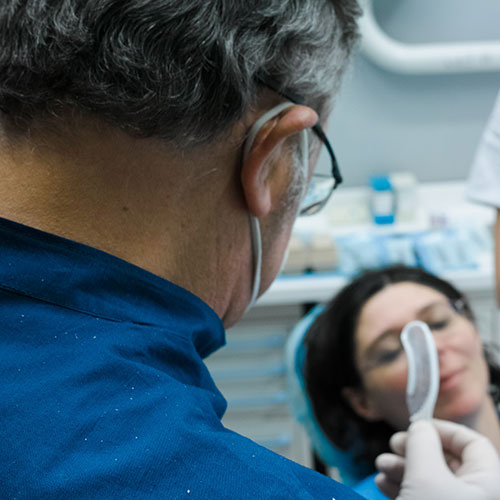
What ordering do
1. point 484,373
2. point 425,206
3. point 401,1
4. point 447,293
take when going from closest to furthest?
point 484,373 → point 447,293 → point 401,1 → point 425,206

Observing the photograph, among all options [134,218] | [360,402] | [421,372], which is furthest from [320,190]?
[360,402]

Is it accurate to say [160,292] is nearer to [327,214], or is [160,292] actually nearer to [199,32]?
[199,32]

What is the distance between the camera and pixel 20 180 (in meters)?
0.56

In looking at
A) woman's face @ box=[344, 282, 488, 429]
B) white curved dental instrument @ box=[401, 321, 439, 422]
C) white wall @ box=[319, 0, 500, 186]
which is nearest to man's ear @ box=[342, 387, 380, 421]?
woman's face @ box=[344, 282, 488, 429]

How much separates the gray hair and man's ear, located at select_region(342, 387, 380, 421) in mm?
1101

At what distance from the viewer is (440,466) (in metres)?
0.87

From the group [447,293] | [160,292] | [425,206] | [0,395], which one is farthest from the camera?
[425,206]

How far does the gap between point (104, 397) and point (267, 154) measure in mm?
283

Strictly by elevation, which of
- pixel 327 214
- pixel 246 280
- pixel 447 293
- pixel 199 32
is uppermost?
pixel 199 32

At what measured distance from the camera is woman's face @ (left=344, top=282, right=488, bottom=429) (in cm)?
141

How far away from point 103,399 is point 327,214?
74.2 inches

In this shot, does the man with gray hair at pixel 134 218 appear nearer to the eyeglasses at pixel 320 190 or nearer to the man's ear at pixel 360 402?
the eyeglasses at pixel 320 190

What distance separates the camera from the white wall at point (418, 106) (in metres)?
2.21

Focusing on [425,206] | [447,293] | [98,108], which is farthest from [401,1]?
[98,108]
